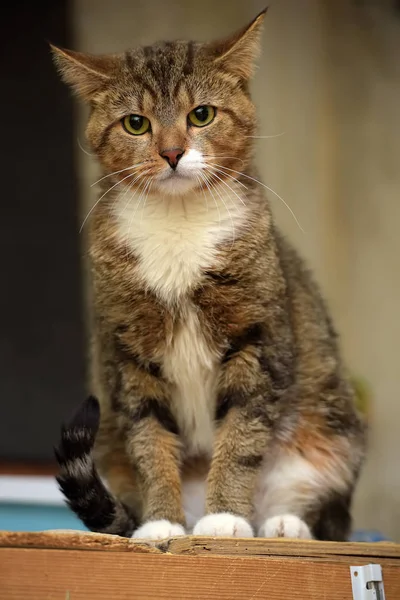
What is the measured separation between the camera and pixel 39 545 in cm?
121

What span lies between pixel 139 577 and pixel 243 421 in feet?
1.52

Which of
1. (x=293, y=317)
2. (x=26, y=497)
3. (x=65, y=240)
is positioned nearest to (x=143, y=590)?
(x=293, y=317)

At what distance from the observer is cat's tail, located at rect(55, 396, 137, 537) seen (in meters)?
1.46

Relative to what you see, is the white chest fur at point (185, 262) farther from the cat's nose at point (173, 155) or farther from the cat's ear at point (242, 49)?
the cat's ear at point (242, 49)

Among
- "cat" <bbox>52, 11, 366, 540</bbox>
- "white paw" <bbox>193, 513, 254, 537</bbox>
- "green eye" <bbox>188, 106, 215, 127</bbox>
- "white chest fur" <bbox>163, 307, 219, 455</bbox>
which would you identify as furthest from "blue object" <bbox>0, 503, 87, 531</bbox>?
"green eye" <bbox>188, 106, 215, 127</bbox>

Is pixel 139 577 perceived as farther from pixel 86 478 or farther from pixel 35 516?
pixel 35 516

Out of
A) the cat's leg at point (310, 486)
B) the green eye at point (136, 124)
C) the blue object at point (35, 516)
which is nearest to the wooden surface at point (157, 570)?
the cat's leg at point (310, 486)

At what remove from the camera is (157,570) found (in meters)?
1.22

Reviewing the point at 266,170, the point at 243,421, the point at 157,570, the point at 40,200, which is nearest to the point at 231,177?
the point at 243,421

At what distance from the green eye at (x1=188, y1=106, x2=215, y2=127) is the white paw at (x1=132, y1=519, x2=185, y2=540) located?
793 mm

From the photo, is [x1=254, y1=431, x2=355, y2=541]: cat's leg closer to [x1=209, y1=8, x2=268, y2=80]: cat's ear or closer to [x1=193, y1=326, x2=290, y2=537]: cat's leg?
[x1=193, y1=326, x2=290, y2=537]: cat's leg

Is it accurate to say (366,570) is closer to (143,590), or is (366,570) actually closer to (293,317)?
(143,590)

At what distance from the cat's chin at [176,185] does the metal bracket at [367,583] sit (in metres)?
0.78

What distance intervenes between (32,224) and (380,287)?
1.31 meters
